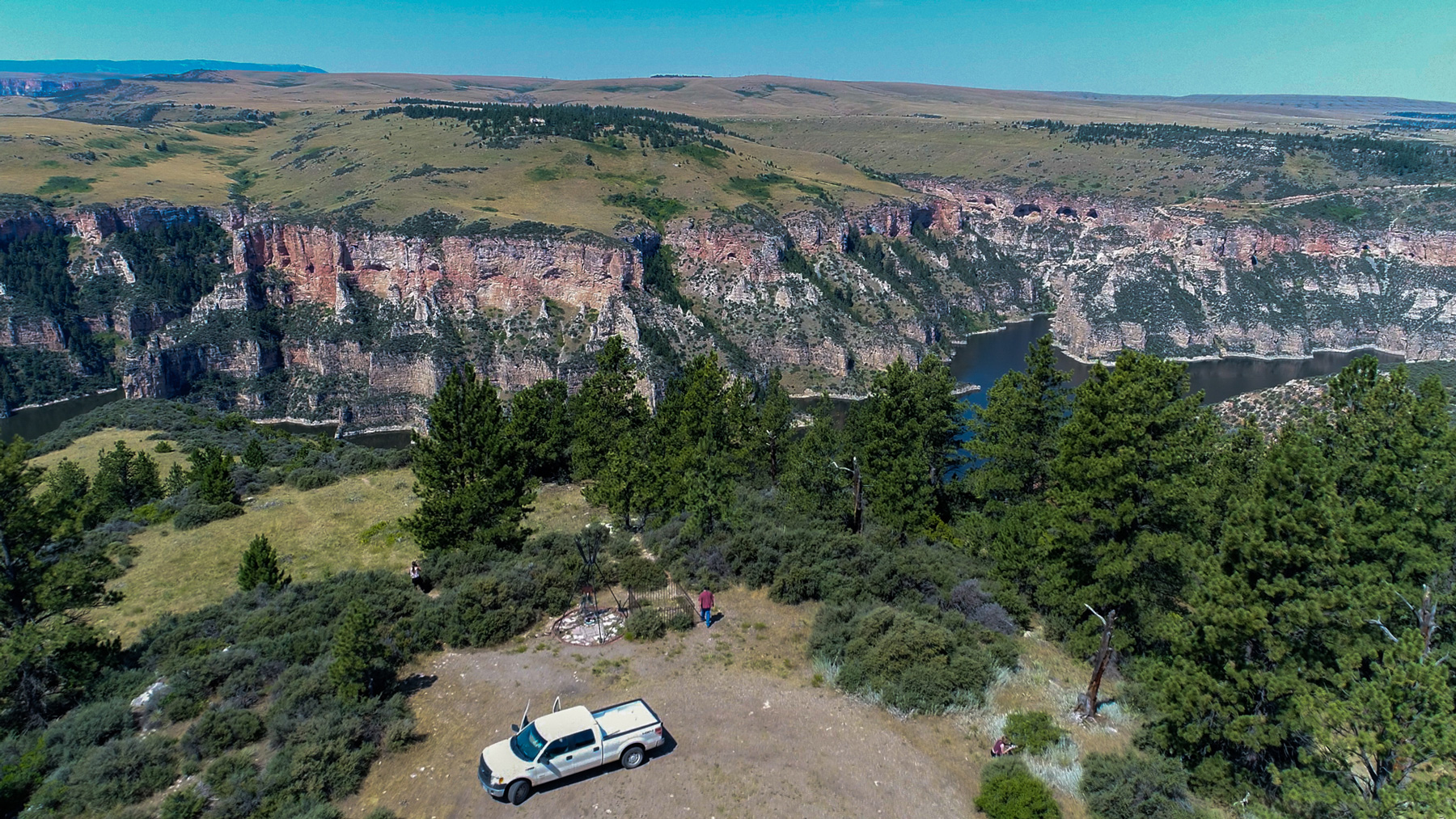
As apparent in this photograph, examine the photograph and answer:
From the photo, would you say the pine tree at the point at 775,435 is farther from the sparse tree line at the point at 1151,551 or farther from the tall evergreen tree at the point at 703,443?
the sparse tree line at the point at 1151,551

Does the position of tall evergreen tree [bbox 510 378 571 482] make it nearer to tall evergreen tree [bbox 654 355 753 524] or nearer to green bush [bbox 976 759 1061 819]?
tall evergreen tree [bbox 654 355 753 524]

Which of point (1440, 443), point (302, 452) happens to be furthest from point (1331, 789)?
point (302, 452)

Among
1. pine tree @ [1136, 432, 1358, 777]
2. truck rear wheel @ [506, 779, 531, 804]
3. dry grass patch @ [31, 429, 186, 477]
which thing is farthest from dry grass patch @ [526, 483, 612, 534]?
dry grass patch @ [31, 429, 186, 477]

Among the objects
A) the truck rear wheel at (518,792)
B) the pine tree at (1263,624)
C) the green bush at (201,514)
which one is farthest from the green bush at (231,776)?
the green bush at (201,514)

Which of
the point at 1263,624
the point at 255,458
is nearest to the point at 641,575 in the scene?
the point at 1263,624

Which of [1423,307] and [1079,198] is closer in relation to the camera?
[1423,307]

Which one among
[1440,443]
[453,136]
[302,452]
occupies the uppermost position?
[453,136]

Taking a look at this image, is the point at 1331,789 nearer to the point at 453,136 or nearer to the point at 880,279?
the point at 880,279
